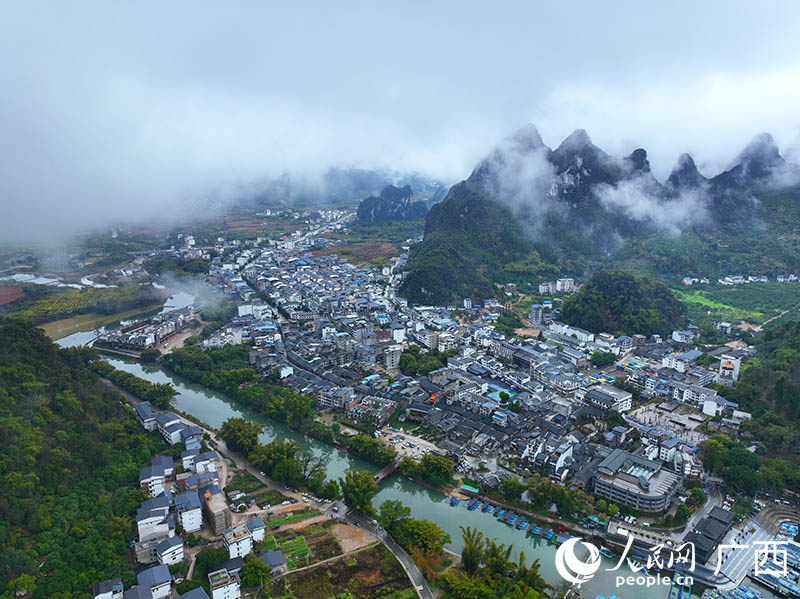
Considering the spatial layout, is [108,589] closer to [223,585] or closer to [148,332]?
[223,585]

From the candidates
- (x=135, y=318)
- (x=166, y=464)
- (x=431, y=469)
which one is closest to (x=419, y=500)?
(x=431, y=469)

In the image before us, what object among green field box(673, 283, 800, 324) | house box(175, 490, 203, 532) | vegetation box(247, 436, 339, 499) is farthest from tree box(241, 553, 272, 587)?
green field box(673, 283, 800, 324)

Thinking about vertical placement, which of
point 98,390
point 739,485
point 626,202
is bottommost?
point 739,485

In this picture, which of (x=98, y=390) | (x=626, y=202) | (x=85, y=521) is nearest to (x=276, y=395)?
(x=98, y=390)

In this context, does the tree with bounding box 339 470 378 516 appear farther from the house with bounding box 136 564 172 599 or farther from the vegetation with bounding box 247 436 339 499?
the house with bounding box 136 564 172 599

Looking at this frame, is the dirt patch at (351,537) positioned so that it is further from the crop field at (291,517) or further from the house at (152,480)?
the house at (152,480)

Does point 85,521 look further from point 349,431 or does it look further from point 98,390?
point 349,431
